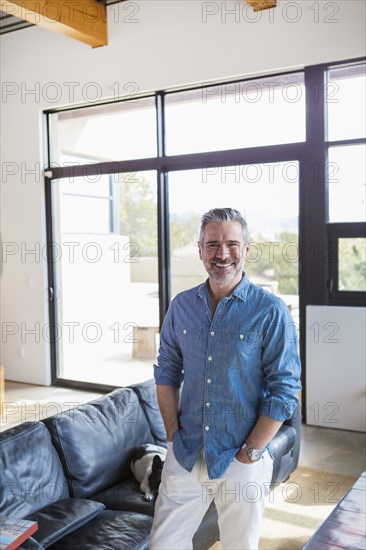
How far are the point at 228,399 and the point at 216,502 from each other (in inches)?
13.5

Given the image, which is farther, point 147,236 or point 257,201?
point 147,236

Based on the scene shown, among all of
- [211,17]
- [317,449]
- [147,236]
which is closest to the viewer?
[317,449]

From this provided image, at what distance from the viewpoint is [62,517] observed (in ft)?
7.10

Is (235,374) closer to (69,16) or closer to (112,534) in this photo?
(112,534)

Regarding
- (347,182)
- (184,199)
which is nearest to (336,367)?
(347,182)

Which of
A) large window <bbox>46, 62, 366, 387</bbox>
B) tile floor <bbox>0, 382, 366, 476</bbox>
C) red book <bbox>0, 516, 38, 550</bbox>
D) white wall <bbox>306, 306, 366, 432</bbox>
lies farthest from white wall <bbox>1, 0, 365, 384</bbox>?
red book <bbox>0, 516, 38, 550</bbox>

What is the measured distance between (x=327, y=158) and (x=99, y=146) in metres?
2.34

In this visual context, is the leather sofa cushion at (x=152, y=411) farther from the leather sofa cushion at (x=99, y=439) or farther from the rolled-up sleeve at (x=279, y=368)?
the rolled-up sleeve at (x=279, y=368)

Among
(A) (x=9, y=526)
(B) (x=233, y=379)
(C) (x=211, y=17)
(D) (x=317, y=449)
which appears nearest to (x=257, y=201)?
(C) (x=211, y=17)

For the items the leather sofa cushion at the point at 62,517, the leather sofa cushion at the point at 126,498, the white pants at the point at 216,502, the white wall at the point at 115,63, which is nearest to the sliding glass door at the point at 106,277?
the white wall at the point at 115,63

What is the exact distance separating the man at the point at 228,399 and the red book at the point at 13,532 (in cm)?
41

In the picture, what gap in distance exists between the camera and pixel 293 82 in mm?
4691

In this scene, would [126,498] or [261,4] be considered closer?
[126,498]

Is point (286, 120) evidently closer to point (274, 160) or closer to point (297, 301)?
point (274, 160)
